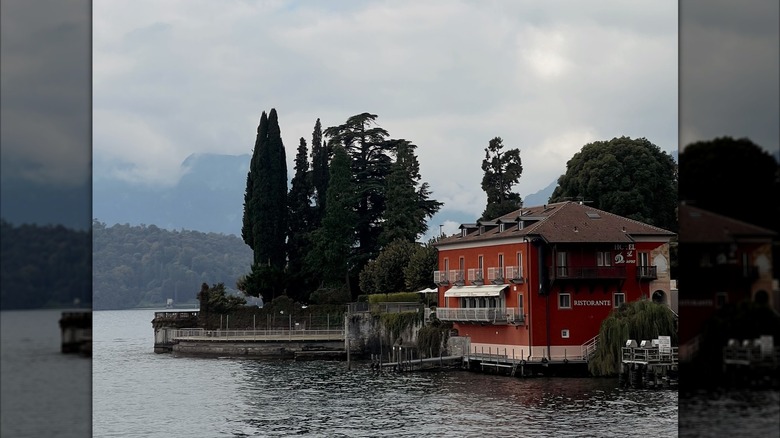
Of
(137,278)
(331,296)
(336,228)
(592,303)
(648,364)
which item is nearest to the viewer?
(648,364)

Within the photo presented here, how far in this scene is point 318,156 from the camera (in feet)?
237

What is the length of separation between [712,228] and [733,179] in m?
0.33

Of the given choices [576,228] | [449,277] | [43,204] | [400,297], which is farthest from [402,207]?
[43,204]

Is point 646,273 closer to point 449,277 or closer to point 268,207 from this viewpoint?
point 449,277

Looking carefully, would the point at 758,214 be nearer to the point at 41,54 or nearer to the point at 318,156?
the point at 41,54

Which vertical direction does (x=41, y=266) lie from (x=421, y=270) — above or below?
below

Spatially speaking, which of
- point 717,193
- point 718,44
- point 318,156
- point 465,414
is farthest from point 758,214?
point 318,156

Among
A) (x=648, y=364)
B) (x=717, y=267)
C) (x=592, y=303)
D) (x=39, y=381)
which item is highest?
(x=717, y=267)

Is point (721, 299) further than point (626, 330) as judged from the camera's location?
No

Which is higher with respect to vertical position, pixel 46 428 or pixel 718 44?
pixel 718 44

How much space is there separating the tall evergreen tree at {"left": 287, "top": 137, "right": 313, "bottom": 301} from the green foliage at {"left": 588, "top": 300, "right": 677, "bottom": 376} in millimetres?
32907

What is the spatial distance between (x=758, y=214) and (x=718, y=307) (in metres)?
0.60

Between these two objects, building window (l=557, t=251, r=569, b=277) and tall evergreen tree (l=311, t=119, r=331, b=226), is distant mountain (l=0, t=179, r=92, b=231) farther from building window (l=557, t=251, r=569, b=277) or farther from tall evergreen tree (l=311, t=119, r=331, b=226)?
tall evergreen tree (l=311, t=119, r=331, b=226)

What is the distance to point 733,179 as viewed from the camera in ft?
22.3
